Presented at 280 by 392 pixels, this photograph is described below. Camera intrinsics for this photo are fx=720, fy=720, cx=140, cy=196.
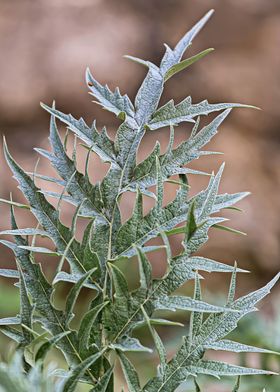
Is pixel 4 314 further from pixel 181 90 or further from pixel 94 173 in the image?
pixel 181 90

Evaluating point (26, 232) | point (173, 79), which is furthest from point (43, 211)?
point (173, 79)

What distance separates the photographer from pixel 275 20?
2.99 metres

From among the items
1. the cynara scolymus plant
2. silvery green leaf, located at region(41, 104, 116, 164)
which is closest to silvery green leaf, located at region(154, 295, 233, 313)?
the cynara scolymus plant

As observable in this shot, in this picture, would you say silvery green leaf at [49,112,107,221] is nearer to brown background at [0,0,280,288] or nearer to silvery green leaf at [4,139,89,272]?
silvery green leaf at [4,139,89,272]

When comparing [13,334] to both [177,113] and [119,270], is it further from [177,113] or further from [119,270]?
[177,113]

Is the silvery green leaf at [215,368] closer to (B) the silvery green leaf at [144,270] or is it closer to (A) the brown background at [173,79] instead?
(B) the silvery green leaf at [144,270]

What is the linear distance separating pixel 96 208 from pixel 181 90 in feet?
8.41

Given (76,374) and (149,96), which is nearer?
(76,374)

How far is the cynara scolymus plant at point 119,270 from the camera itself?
0.34 metres

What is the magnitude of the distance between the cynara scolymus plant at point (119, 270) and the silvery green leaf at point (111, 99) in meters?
0.01

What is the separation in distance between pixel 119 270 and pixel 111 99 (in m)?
0.14

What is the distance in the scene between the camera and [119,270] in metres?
0.33

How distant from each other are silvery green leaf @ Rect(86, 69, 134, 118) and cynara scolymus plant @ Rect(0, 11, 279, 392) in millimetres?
11

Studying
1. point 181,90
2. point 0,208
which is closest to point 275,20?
point 181,90
